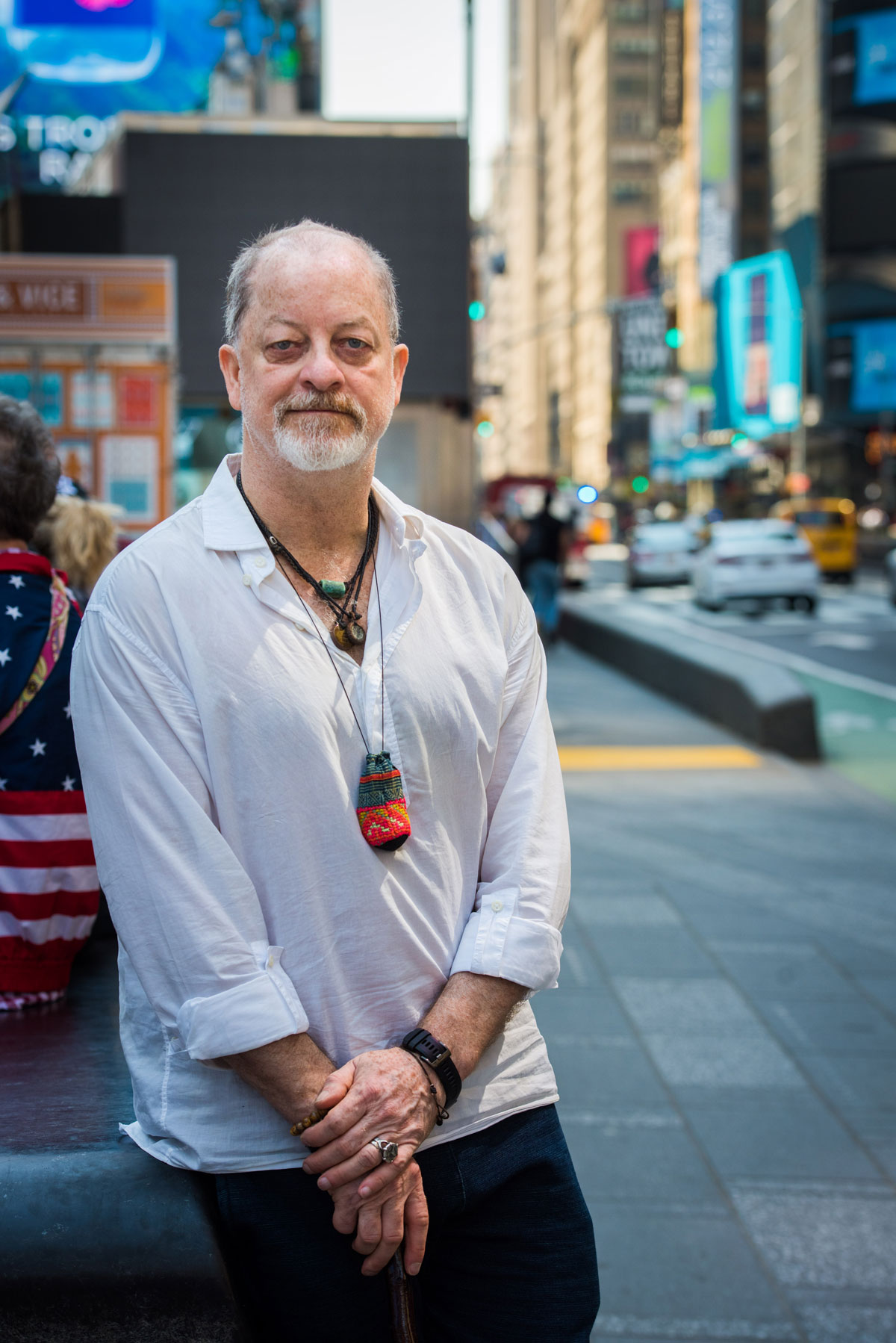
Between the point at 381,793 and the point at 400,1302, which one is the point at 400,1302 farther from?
the point at 381,793

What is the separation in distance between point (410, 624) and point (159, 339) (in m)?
→ 5.89

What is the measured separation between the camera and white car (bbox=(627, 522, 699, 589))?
1395 inches

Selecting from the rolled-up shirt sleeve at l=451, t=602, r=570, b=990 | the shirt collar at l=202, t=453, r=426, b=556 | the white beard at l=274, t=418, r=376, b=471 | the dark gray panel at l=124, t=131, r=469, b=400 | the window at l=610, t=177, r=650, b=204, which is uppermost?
the window at l=610, t=177, r=650, b=204

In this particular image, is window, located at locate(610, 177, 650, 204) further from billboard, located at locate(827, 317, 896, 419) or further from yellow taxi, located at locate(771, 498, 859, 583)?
yellow taxi, located at locate(771, 498, 859, 583)

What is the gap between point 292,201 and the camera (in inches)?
627

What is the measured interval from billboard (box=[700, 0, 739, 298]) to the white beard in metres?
91.3

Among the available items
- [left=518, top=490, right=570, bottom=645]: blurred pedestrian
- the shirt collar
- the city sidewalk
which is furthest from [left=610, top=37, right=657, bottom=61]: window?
the shirt collar

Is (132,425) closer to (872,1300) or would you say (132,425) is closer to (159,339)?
(159,339)

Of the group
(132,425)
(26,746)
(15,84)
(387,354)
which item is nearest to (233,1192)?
(26,746)

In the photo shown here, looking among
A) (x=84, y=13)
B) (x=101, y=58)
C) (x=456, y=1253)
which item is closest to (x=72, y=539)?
(x=456, y=1253)

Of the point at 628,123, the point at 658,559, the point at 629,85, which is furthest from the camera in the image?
the point at 628,123

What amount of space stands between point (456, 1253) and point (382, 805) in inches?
25.6

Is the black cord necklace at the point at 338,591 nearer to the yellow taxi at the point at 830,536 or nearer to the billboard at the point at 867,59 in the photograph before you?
the yellow taxi at the point at 830,536

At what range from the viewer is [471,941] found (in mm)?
2053
